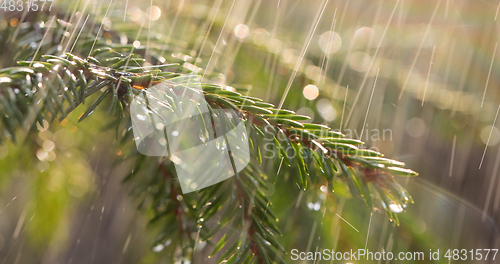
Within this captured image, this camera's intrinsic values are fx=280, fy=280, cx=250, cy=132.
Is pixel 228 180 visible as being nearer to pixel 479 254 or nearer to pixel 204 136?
pixel 204 136

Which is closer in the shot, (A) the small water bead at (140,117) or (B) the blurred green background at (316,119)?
(A) the small water bead at (140,117)

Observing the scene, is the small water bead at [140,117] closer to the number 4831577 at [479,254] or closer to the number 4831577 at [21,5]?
the number 4831577 at [21,5]

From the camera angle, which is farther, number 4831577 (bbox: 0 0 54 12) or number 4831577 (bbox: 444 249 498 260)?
number 4831577 (bbox: 444 249 498 260)

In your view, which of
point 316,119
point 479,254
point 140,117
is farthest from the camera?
point 479,254

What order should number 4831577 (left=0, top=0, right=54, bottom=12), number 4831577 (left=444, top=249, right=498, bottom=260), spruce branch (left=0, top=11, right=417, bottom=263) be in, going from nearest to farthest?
spruce branch (left=0, top=11, right=417, bottom=263), number 4831577 (left=0, top=0, right=54, bottom=12), number 4831577 (left=444, top=249, right=498, bottom=260)

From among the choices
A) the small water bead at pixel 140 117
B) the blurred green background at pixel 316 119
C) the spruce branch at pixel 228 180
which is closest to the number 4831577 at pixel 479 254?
the blurred green background at pixel 316 119

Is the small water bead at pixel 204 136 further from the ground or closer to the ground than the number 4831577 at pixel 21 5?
closer to the ground

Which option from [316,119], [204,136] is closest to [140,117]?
[204,136]

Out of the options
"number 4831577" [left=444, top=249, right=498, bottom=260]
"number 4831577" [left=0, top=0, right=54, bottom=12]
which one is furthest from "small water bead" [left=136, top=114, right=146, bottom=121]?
"number 4831577" [left=444, top=249, right=498, bottom=260]

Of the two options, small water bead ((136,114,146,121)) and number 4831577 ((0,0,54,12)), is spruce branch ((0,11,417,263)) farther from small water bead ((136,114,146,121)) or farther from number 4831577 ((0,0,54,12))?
number 4831577 ((0,0,54,12))

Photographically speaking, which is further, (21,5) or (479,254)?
(479,254)

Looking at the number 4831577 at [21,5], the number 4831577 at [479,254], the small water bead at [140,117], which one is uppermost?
the number 4831577 at [21,5]
